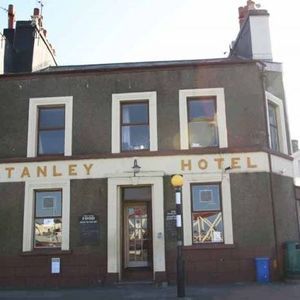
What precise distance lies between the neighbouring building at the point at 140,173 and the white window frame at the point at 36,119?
4 cm

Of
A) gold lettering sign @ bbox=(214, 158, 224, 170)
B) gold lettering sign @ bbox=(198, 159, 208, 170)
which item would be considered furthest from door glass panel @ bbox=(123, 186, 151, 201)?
gold lettering sign @ bbox=(214, 158, 224, 170)

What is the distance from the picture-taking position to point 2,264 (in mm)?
14812

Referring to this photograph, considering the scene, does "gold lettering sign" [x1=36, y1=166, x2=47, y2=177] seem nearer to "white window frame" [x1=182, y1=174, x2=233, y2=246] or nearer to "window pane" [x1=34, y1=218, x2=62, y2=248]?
"window pane" [x1=34, y1=218, x2=62, y2=248]

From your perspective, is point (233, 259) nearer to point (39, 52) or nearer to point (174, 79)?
point (174, 79)

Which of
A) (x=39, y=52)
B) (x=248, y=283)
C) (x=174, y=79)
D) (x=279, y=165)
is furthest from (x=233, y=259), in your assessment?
(x=39, y=52)

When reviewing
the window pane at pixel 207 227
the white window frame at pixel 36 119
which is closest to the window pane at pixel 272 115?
the window pane at pixel 207 227

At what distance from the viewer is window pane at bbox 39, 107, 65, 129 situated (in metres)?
16.0

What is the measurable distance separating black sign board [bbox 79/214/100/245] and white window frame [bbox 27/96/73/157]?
2238 mm

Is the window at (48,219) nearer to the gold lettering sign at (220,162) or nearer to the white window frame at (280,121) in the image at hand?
the gold lettering sign at (220,162)

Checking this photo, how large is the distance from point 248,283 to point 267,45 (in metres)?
8.45

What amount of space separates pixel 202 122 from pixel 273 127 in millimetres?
2706

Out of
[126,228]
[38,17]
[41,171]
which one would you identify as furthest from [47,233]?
[38,17]

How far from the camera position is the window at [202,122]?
15547 millimetres

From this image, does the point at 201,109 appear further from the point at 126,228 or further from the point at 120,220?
the point at 126,228
